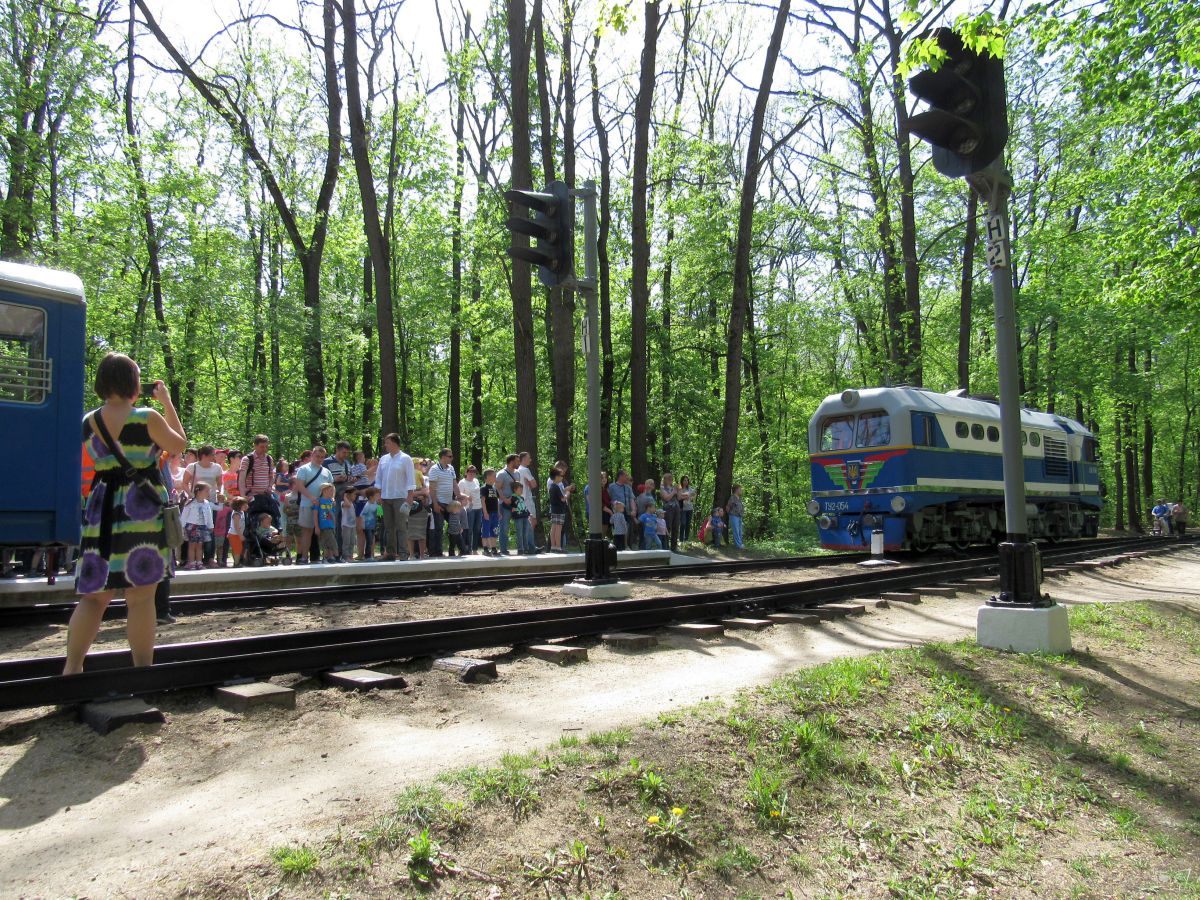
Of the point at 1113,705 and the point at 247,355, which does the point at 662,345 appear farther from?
the point at 1113,705

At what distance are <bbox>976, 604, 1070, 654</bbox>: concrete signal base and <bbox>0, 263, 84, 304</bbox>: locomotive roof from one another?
8484mm

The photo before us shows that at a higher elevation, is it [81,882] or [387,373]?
[387,373]

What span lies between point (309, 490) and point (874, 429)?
10.6 meters

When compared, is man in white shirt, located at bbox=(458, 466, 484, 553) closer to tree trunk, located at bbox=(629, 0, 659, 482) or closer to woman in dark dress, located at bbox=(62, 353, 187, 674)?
tree trunk, located at bbox=(629, 0, 659, 482)

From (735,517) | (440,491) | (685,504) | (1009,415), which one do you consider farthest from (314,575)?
(735,517)

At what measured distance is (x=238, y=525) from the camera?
12.2 metres

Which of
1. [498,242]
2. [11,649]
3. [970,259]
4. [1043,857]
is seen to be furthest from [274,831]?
[970,259]

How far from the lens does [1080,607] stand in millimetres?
8766

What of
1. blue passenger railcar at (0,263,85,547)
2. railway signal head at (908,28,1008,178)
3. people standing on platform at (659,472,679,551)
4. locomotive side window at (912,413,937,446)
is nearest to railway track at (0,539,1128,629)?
blue passenger railcar at (0,263,85,547)

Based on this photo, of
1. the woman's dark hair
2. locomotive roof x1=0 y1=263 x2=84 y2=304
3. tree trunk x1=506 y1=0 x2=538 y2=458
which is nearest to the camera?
the woman's dark hair

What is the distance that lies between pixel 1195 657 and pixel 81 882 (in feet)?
26.4

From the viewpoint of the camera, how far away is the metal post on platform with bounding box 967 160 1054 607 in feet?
21.2

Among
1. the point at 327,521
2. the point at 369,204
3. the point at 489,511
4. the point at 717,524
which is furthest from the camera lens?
the point at 717,524

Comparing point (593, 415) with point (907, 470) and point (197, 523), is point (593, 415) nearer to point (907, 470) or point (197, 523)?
point (197, 523)
